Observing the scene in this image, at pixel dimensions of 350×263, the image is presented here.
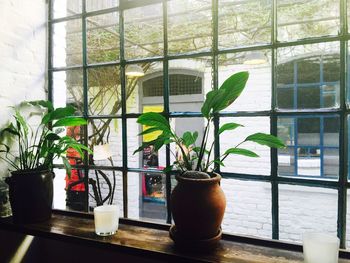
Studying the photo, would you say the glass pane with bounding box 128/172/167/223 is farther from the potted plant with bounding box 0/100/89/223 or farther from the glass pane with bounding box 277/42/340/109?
the potted plant with bounding box 0/100/89/223

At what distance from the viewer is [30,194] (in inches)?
53.3

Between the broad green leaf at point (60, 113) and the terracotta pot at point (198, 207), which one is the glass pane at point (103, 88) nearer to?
the broad green leaf at point (60, 113)

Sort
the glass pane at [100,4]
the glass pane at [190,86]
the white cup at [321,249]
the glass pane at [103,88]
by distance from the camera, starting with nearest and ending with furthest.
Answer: the white cup at [321,249] → the glass pane at [100,4] → the glass pane at [103,88] → the glass pane at [190,86]

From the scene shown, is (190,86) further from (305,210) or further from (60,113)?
(60,113)

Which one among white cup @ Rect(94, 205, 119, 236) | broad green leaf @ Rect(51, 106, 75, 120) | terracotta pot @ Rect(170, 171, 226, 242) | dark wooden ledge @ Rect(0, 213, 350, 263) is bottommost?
dark wooden ledge @ Rect(0, 213, 350, 263)

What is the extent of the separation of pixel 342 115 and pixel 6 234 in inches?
67.0

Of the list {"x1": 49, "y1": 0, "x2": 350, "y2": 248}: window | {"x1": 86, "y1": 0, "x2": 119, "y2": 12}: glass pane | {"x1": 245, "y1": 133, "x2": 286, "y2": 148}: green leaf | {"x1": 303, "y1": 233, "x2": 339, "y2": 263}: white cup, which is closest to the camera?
{"x1": 303, "y1": 233, "x2": 339, "y2": 263}: white cup

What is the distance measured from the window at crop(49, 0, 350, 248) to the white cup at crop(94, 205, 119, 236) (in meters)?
0.26

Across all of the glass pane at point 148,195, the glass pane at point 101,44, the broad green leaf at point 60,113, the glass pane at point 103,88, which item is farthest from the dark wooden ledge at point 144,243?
the glass pane at point 148,195

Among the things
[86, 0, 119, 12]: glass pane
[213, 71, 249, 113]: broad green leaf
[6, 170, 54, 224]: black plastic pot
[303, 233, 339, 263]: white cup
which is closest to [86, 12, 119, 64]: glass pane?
[86, 0, 119, 12]: glass pane

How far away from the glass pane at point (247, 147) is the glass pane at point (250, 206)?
6.7 inches

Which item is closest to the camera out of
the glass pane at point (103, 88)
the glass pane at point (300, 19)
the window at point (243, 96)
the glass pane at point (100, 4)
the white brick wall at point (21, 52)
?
the window at point (243, 96)

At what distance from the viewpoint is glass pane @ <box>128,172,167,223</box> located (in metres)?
4.02

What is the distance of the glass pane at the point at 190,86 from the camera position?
327 centimetres
